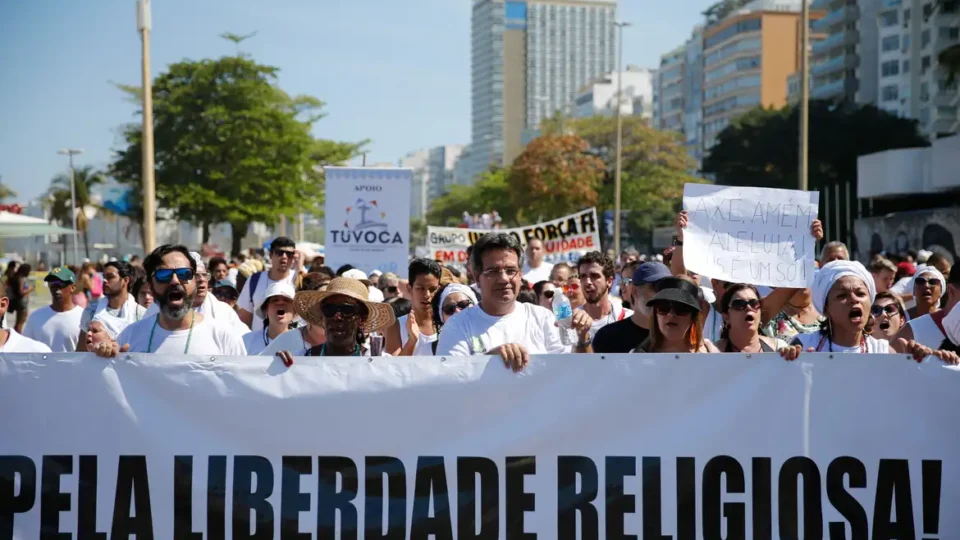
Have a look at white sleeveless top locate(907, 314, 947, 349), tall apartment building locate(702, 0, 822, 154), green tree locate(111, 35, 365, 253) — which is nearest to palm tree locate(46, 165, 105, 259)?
green tree locate(111, 35, 365, 253)

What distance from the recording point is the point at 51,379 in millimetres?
4887

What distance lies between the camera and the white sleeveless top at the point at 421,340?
276 inches

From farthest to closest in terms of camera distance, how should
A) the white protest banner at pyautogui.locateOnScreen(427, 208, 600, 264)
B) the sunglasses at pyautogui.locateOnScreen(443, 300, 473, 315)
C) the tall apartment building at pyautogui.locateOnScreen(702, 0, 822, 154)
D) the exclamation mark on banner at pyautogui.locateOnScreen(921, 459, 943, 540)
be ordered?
the tall apartment building at pyautogui.locateOnScreen(702, 0, 822, 154) < the white protest banner at pyautogui.locateOnScreen(427, 208, 600, 264) < the sunglasses at pyautogui.locateOnScreen(443, 300, 473, 315) < the exclamation mark on banner at pyautogui.locateOnScreen(921, 459, 943, 540)

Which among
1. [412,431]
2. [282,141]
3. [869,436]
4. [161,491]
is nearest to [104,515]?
[161,491]

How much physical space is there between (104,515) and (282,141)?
150ft

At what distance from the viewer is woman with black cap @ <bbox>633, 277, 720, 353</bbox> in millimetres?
4945

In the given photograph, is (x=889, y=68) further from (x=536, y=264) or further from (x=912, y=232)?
(x=536, y=264)

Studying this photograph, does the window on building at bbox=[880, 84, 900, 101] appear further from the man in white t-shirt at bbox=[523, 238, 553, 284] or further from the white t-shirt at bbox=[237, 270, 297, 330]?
the white t-shirt at bbox=[237, 270, 297, 330]

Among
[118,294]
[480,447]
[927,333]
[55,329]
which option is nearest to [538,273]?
[118,294]

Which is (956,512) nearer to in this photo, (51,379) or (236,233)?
(51,379)

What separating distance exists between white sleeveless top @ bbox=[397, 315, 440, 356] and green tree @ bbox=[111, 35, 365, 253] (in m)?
42.1

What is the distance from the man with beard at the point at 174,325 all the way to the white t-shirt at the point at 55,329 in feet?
10.9

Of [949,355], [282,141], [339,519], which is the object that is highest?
[282,141]

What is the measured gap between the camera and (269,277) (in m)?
9.57
